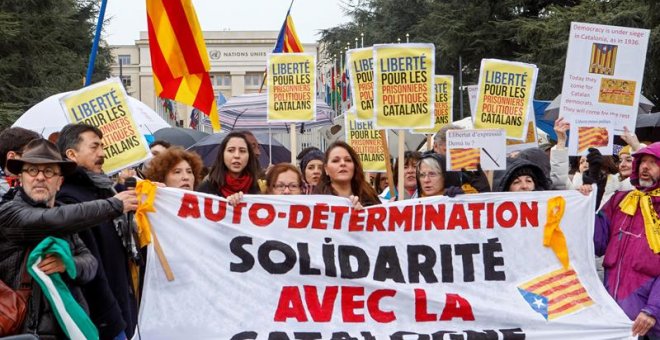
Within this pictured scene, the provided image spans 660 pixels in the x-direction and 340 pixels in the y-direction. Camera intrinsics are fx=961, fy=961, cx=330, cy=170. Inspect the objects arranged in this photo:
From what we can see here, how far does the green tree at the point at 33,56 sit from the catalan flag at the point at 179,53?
1629 cm

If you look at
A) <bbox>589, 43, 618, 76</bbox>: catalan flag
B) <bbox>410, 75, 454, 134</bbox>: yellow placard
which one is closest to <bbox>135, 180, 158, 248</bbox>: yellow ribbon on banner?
<bbox>589, 43, 618, 76</bbox>: catalan flag

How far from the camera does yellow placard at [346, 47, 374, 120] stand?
7.96 metres

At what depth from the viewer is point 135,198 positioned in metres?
4.99

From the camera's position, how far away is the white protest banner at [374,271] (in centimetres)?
566

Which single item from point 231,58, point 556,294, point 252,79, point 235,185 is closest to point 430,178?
point 556,294

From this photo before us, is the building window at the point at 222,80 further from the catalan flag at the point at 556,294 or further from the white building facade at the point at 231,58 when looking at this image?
the catalan flag at the point at 556,294

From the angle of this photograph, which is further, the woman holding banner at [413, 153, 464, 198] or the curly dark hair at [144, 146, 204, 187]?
the woman holding banner at [413, 153, 464, 198]

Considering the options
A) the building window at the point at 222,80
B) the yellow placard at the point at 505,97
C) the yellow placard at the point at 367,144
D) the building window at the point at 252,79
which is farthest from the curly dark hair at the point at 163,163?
the building window at the point at 222,80

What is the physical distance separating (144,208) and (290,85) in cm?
483

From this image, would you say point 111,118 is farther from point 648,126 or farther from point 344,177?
point 648,126

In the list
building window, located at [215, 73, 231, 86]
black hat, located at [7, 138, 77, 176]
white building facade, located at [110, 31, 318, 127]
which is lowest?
building window, located at [215, 73, 231, 86]

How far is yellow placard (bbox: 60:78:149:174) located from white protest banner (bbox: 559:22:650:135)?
3.10m

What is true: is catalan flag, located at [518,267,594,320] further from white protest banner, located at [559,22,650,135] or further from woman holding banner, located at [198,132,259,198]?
woman holding banner, located at [198,132,259,198]

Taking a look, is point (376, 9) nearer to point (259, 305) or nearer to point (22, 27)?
point (22, 27)
